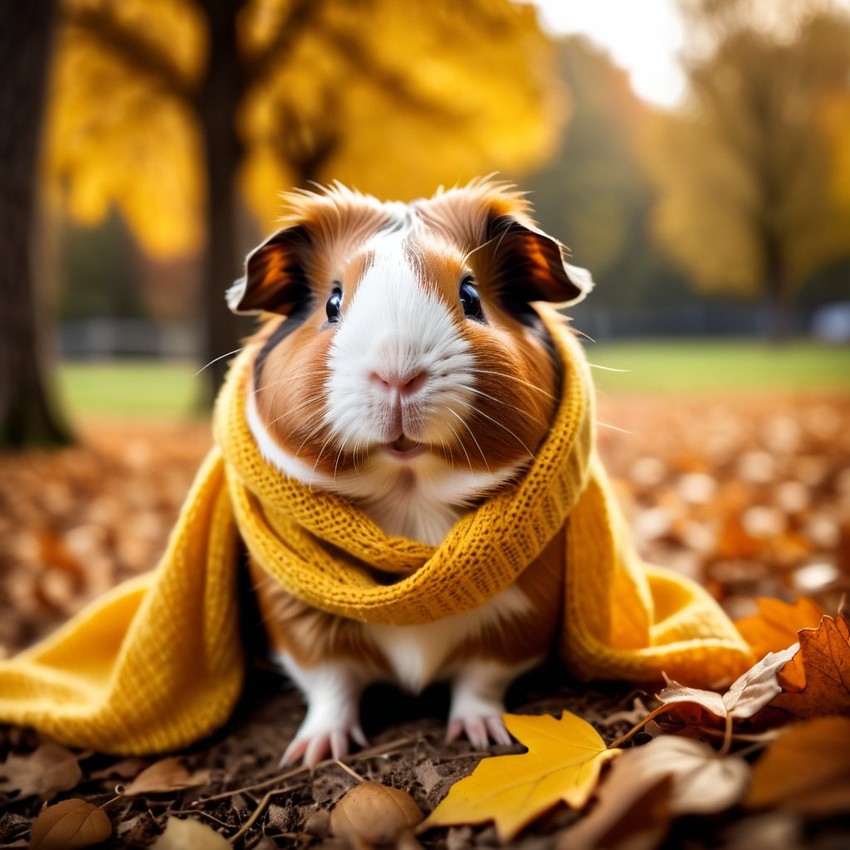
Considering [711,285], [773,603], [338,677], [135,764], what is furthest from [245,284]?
[711,285]

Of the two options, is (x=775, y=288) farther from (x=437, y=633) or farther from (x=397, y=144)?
(x=437, y=633)

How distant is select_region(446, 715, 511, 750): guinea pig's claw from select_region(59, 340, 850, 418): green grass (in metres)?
6.15

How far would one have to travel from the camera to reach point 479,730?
1452 mm

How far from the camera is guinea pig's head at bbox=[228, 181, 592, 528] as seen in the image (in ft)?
3.90

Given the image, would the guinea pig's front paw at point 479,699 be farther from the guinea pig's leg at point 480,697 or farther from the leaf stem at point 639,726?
the leaf stem at point 639,726

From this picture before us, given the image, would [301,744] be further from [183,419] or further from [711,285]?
[711,285]

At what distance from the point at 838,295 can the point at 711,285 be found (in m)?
3.44

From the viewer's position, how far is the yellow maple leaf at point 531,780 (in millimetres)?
1034

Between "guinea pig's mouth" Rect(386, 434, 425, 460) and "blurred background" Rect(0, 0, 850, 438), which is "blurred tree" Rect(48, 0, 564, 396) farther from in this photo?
"guinea pig's mouth" Rect(386, 434, 425, 460)

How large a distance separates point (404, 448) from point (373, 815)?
0.56 metres

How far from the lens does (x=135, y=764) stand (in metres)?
1.61

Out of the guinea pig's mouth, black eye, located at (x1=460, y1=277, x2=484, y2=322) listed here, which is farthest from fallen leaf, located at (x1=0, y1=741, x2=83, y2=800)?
black eye, located at (x1=460, y1=277, x2=484, y2=322)

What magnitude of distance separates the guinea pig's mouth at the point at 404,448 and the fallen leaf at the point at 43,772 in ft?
3.19

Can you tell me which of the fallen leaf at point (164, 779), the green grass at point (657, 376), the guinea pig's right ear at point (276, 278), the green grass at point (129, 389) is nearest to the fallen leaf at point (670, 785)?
the fallen leaf at point (164, 779)
